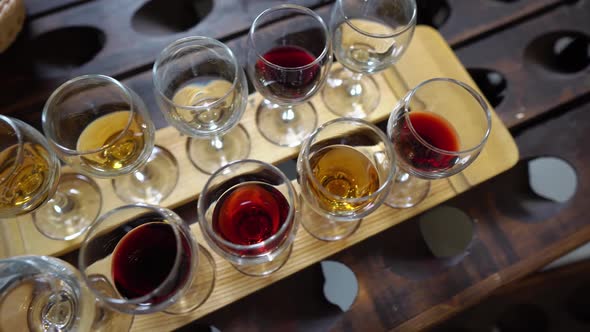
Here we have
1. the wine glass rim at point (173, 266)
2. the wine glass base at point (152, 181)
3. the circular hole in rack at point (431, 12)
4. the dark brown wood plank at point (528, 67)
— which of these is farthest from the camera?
the circular hole in rack at point (431, 12)

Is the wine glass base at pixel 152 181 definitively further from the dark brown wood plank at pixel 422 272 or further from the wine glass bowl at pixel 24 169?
the dark brown wood plank at pixel 422 272

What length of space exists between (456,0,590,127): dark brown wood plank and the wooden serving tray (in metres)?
0.07

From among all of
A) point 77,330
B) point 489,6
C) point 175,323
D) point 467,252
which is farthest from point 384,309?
point 489,6

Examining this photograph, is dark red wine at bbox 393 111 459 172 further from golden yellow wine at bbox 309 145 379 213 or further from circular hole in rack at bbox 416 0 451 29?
circular hole in rack at bbox 416 0 451 29

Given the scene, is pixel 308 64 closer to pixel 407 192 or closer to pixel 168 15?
pixel 407 192

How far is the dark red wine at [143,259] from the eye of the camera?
68 cm

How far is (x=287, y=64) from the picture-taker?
0.88 metres

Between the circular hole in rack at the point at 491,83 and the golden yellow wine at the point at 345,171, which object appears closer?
the golden yellow wine at the point at 345,171

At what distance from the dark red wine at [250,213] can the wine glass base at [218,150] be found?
0.33ft

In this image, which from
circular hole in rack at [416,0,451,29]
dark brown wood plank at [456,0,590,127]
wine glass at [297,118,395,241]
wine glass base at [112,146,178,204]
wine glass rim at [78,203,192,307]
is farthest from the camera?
circular hole in rack at [416,0,451,29]

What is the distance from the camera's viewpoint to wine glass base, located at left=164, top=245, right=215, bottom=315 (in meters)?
0.72

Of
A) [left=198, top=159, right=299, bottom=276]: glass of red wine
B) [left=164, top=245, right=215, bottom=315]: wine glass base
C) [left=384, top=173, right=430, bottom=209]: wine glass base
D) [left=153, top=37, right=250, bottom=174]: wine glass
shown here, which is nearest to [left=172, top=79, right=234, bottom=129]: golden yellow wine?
[left=153, top=37, right=250, bottom=174]: wine glass

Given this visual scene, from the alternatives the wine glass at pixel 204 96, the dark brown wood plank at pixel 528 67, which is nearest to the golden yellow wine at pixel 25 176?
the wine glass at pixel 204 96

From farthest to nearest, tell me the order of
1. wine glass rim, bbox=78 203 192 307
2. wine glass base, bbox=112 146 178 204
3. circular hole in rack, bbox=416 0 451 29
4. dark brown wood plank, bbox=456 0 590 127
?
1. circular hole in rack, bbox=416 0 451 29
2. dark brown wood plank, bbox=456 0 590 127
3. wine glass base, bbox=112 146 178 204
4. wine glass rim, bbox=78 203 192 307
